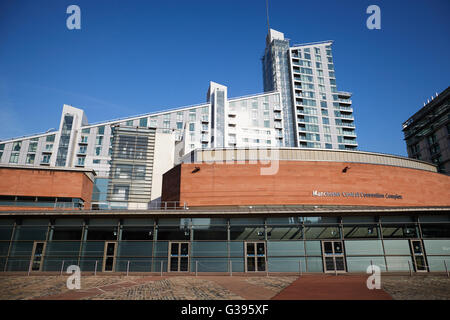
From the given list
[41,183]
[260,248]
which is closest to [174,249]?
[260,248]

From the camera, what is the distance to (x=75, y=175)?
111 feet

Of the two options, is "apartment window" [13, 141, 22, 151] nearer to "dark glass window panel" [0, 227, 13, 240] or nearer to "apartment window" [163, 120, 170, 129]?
"apartment window" [163, 120, 170, 129]

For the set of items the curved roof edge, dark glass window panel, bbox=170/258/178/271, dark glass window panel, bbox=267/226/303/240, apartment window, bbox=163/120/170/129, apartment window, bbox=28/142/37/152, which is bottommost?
dark glass window panel, bbox=170/258/178/271

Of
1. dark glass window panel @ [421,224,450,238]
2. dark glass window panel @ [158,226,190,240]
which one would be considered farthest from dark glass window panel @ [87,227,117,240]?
dark glass window panel @ [421,224,450,238]

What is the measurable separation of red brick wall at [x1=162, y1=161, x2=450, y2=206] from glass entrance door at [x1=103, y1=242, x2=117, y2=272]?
10.8 metres

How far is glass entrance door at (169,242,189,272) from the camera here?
21156mm

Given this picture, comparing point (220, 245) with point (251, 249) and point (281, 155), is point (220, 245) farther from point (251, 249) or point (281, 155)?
point (281, 155)

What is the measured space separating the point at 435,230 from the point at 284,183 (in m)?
13.9

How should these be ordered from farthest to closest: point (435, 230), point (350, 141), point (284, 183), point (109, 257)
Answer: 1. point (350, 141)
2. point (284, 183)
3. point (435, 230)
4. point (109, 257)

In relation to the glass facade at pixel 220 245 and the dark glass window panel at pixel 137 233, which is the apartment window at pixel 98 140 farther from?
the dark glass window panel at pixel 137 233

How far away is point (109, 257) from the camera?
2138 centimetres

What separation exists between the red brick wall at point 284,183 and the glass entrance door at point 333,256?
9.60 meters

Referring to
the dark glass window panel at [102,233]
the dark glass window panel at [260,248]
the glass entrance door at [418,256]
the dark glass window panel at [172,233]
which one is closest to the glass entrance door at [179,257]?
the dark glass window panel at [172,233]
